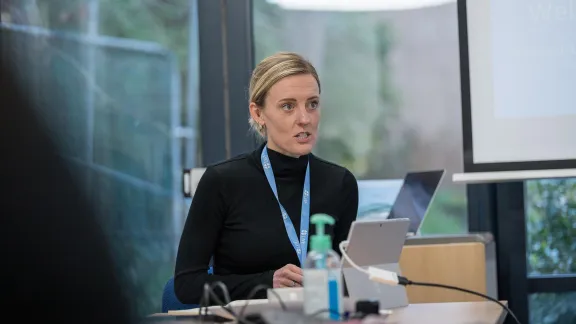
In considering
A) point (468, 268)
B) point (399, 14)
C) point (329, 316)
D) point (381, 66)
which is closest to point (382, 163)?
point (381, 66)

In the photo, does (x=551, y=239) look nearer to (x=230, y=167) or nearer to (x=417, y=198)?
(x=417, y=198)

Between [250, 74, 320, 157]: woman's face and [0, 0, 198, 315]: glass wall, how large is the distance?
6.54 feet

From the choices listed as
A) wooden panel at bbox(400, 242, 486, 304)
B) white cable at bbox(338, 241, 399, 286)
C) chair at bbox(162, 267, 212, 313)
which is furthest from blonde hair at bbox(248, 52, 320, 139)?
wooden panel at bbox(400, 242, 486, 304)

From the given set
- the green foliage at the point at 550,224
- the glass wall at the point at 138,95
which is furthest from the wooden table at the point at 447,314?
the glass wall at the point at 138,95

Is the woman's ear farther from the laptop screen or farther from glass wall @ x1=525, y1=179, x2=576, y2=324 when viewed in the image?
glass wall @ x1=525, y1=179, x2=576, y2=324

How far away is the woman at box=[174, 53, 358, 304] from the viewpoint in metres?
2.38

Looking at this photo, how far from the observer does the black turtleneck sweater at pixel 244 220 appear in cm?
237

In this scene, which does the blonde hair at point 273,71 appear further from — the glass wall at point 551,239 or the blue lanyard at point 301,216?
the glass wall at point 551,239

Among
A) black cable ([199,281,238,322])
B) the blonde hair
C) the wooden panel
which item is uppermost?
the blonde hair

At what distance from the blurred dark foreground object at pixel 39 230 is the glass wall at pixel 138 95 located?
151 inches

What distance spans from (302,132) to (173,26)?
2.13 metres

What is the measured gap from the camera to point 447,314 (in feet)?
6.60

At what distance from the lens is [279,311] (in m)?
1.46

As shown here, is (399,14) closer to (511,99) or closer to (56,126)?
(511,99)
